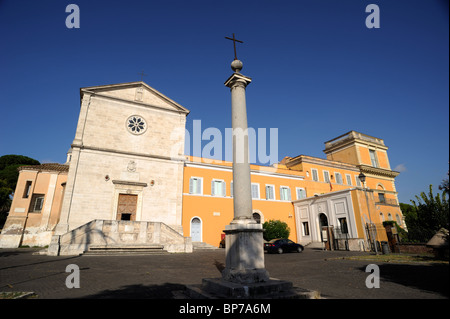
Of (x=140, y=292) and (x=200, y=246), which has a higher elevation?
(x=200, y=246)

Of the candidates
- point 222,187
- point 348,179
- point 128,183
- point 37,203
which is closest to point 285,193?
point 222,187

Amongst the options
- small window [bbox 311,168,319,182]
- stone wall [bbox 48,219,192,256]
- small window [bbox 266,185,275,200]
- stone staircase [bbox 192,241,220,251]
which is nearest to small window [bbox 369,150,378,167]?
small window [bbox 311,168,319,182]

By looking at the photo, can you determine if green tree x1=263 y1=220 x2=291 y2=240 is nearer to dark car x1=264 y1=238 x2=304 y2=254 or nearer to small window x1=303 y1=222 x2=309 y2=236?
small window x1=303 y1=222 x2=309 y2=236

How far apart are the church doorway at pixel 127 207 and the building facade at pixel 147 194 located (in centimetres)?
8

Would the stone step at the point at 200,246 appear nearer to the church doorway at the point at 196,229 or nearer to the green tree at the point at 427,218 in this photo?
the church doorway at the point at 196,229

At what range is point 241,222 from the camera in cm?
567

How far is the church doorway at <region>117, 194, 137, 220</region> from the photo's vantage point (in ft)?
65.9

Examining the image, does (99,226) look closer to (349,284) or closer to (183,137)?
(183,137)

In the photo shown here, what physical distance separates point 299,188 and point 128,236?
20.3 m

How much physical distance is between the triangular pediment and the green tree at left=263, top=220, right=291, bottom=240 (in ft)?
47.3

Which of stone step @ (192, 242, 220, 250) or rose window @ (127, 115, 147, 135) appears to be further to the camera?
rose window @ (127, 115, 147, 135)

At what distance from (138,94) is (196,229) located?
46.8ft

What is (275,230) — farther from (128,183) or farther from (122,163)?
(122,163)

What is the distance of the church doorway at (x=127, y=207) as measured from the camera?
65.9 ft
